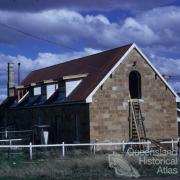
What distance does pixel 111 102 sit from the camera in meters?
33.5

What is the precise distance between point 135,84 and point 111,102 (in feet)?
11.0

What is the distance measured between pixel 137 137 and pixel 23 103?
13487 mm

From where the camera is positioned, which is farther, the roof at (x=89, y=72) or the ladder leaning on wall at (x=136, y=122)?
the ladder leaning on wall at (x=136, y=122)

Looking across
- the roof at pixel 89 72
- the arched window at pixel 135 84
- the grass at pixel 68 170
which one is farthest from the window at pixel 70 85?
the grass at pixel 68 170

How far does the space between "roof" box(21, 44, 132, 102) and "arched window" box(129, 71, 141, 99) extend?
167 cm

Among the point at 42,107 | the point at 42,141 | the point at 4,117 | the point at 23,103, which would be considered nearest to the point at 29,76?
the point at 4,117

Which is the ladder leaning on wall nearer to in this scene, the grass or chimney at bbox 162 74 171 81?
chimney at bbox 162 74 171 81

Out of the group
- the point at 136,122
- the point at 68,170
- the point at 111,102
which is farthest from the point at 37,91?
the point at 68,170

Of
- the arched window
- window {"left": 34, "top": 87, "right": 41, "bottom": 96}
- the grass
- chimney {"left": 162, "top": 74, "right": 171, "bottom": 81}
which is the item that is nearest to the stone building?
the arched window

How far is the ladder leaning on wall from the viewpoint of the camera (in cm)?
3369

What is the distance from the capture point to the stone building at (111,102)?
109ft

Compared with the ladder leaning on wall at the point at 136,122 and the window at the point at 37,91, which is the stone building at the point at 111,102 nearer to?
the ladder leaning on wall at the point at 136,122

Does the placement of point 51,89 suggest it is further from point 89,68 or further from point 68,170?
point 68,170

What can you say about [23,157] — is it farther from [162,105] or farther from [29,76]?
[29,76]
